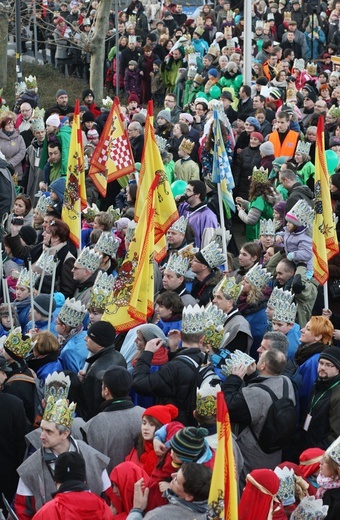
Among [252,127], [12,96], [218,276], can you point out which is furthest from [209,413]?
[12,96]

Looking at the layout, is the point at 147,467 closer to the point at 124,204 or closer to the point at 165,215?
the point at 165,215

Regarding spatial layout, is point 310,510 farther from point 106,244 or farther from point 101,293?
point 106,244

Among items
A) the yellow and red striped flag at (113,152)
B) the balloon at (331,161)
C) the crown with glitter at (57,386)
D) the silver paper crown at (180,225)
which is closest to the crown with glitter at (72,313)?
the crown with glitter at (57,386)

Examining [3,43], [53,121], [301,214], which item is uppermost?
[301,214]

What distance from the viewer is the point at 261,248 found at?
37.1 ft

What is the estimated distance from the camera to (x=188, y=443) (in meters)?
6.57

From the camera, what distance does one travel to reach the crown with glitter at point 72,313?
9258mm

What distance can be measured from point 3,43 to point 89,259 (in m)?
15.8

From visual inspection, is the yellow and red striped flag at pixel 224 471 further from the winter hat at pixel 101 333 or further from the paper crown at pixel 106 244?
the paper crown at pixel 106 244

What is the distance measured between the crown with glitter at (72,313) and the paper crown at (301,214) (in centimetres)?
260

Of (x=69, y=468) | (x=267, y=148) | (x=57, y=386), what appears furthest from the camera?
(x=267, y=148)

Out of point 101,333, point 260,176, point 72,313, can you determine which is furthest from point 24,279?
point 260,176

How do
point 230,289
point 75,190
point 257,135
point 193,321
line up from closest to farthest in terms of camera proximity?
point 193,321, point 230,289, point 75,190, point 257,135

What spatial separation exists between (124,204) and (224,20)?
45.6 feet
